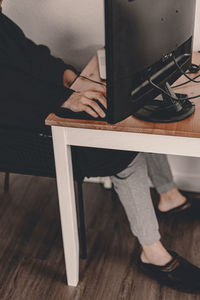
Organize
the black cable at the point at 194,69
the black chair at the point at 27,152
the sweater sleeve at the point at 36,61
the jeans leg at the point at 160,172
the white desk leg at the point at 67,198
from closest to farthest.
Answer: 1. the white desk leg at the point at 67,198
2. the black chair at the point at 27,152
3. the black cable at the point at 194,69
4. the sweater sleeve at the point at 36,61
5. the jeans leg at the point at 160,172

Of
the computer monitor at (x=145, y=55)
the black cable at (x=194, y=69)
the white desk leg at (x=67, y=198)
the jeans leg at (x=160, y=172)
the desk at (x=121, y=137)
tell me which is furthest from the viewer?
the jeans leg at (x=160, y=172)

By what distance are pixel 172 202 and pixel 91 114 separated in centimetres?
88

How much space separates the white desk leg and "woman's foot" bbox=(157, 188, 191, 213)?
1.86ft

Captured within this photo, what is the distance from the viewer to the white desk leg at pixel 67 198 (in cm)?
127

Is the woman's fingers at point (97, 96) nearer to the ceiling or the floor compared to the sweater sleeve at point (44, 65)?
nearer to the ceiling

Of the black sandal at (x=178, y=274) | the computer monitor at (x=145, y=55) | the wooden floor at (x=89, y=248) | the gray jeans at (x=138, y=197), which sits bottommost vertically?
the wooden floor at (x=89, y=248)

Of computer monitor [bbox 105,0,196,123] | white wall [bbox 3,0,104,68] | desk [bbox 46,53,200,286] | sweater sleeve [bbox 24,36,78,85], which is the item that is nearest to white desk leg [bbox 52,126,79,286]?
desk [bbox 46,53,200,286]

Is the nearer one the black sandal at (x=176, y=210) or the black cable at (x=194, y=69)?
→ the black cable at (x=194, y=69)

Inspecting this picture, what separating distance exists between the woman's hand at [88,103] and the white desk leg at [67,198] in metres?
0.08

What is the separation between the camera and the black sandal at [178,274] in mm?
1535

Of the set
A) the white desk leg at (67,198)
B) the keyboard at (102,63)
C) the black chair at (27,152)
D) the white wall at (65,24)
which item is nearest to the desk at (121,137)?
the white desk leg at (67,198)

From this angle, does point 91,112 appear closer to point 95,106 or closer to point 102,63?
point 95,106

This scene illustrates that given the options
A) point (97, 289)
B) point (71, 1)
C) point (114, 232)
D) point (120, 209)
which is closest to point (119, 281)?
point (97, 289)

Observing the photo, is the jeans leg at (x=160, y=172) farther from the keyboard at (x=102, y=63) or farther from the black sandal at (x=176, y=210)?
the keyboard at (x=102, y=63)
